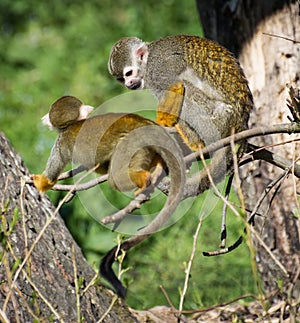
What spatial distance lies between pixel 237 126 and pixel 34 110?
12.9 feet

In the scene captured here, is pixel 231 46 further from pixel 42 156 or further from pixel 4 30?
pixel 4 30

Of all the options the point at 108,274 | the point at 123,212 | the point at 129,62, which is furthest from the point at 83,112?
the point at 123,212

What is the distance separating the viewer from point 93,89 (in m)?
7.01

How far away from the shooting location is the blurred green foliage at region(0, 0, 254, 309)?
15.8 ft

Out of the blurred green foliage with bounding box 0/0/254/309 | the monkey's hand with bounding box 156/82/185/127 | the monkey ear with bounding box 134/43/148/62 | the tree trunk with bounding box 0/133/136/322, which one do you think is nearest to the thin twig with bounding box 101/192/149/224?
the tree trunk with bounding box 0/133/136/322

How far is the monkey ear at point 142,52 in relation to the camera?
3.65m

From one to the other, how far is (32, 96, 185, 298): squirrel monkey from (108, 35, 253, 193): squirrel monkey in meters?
0.39

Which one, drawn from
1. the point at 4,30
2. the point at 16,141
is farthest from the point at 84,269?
the point at 4,30

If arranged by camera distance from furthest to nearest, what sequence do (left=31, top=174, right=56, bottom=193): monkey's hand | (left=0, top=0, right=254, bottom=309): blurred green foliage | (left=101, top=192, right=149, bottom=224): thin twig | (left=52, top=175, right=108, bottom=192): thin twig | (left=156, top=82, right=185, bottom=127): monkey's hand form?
(left=0, top=0, right=254, bottom=309): blurred green foliage → (left=156, top=82, right=185, bottom=127): monkey's hand → (left=31, top=174, right=56, bottom=193): monkey's hand → (left=52, top=175, right=108, bottom=192): thin twig → (left=101, top=192, right=149, bottom=224): thin twig

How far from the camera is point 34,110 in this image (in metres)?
6.92

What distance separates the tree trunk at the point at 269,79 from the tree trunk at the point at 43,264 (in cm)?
102

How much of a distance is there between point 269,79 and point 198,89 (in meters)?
0.64

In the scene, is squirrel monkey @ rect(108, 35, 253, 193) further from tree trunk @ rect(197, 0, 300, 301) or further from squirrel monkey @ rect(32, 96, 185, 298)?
tree trunk @ rect(197, 0, 300, 301)

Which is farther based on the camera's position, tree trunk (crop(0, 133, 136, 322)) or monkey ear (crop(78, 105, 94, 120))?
monkey ear (crop(78, 105, 94, 120))
